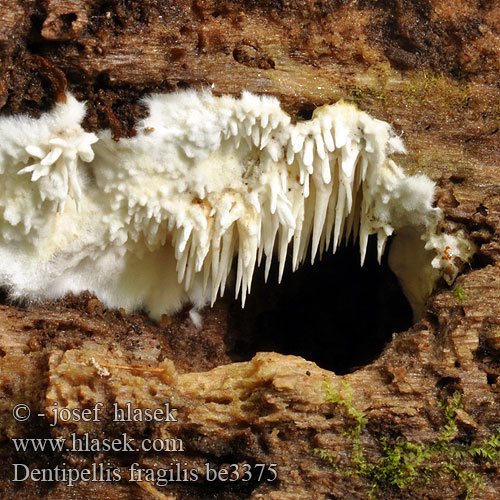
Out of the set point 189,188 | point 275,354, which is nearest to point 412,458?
point 275,354

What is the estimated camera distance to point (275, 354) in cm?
362

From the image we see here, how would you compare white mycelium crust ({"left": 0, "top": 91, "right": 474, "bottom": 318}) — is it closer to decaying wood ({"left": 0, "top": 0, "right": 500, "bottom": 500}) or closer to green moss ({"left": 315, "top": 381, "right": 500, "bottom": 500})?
decaying wood ({"left": 0, "top": 0, "right": 500, "bottom": 500})

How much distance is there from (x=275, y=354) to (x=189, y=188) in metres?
1.00

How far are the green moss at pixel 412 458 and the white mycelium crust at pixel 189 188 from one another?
0.94 meters

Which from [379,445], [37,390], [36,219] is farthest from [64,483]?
[379,445]

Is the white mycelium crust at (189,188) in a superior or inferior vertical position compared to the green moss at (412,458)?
superior

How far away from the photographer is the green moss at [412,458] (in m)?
3.46

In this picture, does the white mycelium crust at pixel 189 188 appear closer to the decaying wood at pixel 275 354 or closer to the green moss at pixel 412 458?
the decaying wood at pixel 275 354

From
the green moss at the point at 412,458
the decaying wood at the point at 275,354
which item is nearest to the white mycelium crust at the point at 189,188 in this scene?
the decaying wood at the point at 275,354

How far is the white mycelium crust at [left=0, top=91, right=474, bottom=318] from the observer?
344 centimetres

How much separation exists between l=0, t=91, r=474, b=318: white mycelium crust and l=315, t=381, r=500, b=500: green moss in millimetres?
944

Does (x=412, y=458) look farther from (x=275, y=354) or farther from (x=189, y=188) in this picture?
(x=189, y=188)

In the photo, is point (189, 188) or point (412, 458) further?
point (189, 188)

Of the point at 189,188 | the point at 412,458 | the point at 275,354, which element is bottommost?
the point at 412,458
